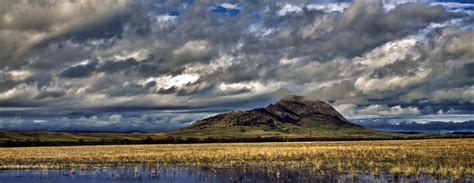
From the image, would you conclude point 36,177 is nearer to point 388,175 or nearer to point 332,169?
point 332,169

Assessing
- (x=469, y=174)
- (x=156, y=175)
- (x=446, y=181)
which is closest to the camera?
(x=446, y=181)

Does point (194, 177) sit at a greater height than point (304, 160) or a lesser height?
lesser

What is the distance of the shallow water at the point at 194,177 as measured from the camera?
33750 millimetres

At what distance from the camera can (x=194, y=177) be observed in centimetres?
3819

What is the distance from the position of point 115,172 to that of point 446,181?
24.3 metres

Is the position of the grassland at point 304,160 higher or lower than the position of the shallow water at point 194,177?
higher

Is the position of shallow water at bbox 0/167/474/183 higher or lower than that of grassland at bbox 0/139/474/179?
lower

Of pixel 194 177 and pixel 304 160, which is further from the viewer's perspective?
pixel 304 160

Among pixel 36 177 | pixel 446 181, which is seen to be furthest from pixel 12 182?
pixel 446 181

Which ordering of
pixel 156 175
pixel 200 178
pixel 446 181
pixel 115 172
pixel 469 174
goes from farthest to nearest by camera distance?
1. pixel 115 172
2. pixel 156 175
3. pixel 200 178
4. pixel 469 174
5. pixel 446 181

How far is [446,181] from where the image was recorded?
103ft

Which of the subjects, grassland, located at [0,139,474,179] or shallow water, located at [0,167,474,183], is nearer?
shallow water, located at [0,167,474,183]

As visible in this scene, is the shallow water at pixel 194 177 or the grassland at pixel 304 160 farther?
the grassland at pixel 304 160

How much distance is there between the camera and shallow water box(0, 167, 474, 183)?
33.8 m
